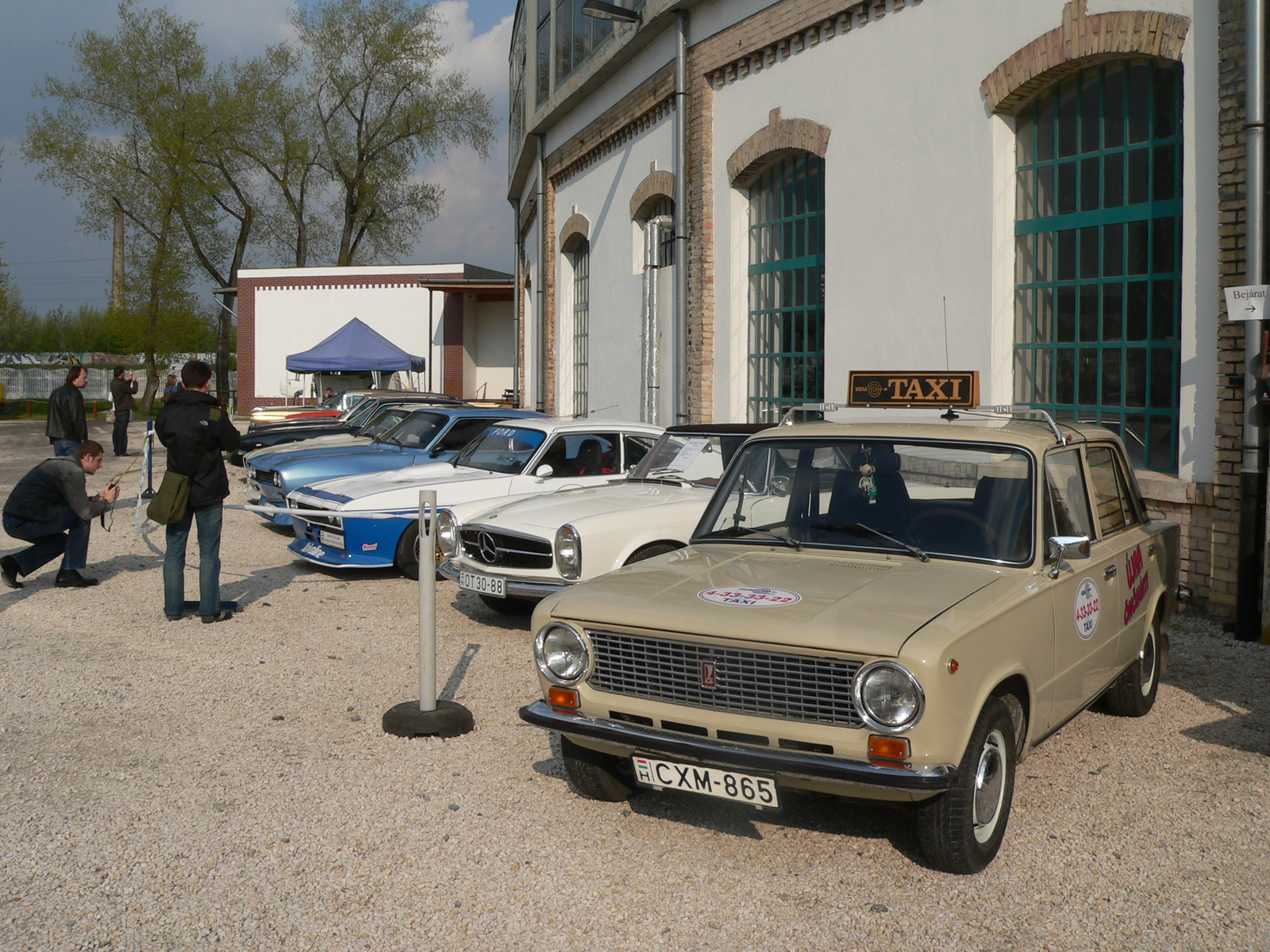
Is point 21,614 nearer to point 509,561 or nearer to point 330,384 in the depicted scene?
point 509,561

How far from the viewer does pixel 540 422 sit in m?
10.3

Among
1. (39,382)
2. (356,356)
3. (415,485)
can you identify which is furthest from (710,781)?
(39,382)

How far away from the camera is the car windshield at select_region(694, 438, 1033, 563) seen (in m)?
4.59

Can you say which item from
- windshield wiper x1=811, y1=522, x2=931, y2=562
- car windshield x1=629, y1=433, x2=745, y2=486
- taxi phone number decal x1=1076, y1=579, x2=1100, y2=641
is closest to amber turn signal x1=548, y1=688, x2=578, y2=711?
windshield wiper x1=811, y1=522, x2=931, y2=562

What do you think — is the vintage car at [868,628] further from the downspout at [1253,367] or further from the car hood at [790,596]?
the downspout at [1253,367]

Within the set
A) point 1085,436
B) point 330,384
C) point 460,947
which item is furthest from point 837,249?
point 330,384

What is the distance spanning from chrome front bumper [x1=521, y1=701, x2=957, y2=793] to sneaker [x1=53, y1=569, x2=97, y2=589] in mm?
6606

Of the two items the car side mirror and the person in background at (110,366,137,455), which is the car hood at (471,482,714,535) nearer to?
the car side mirror

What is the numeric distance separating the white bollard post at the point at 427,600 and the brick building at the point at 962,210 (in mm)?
5475

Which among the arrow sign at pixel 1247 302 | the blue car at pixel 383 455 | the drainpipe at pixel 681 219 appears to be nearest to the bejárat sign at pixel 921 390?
the arrow sign at pixel 1247 302

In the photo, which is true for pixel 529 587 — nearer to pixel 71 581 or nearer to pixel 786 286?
pixel 71 581

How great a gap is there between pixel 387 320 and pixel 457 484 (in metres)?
31.1

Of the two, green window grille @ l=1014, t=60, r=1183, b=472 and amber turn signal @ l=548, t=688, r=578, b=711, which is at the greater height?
green window grille @ l=1014, t=60, r=1183, b=472

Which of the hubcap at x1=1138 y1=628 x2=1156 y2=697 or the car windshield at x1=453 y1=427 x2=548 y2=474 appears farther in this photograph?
the car windshield at x1=453 y1=427 x2=548 y2=474
